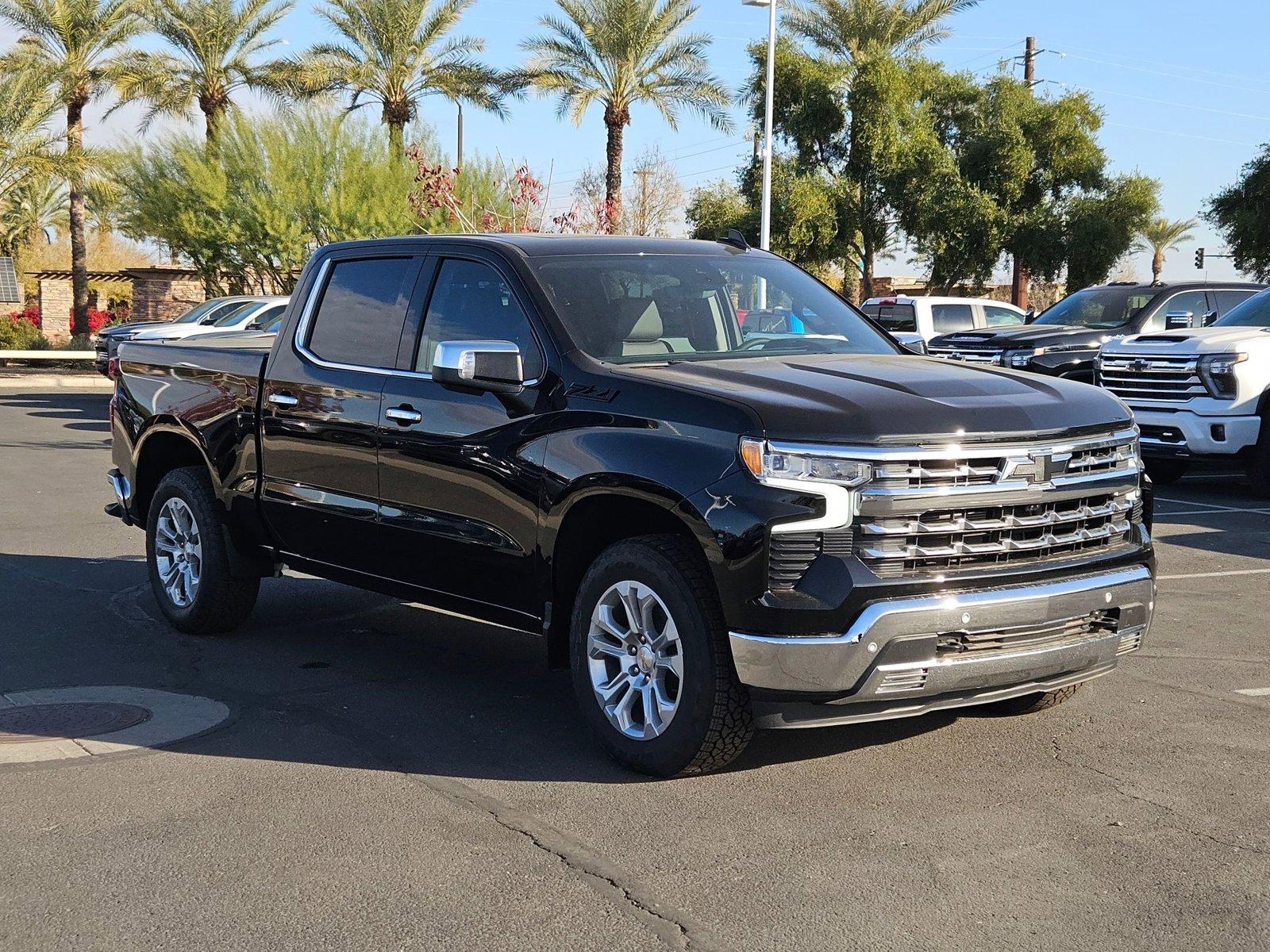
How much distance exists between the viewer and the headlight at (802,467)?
470 cm

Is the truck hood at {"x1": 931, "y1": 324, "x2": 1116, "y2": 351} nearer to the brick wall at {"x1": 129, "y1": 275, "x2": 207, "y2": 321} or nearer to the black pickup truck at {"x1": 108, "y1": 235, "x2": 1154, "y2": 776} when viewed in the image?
the black pickup truck at {"x1": 108, "y1": 235, "x2": 1154, "y2": 776}

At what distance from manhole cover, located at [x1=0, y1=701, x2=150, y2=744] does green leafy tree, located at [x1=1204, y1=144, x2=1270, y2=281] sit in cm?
3328

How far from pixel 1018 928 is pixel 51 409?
23.3m

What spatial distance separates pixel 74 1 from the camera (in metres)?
39.1

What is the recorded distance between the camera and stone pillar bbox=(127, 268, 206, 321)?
42.2 metres

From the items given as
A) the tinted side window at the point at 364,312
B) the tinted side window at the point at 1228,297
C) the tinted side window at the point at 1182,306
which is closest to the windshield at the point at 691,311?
the tinted side window at the point at 364,312

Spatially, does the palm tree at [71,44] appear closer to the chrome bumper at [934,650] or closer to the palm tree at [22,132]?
the palm tree at [22,132]

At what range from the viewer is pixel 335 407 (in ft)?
21.4

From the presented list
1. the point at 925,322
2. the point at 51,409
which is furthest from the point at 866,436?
the point at 51,409

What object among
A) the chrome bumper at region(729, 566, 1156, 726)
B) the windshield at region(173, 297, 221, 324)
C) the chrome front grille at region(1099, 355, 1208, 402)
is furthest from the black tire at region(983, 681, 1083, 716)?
the windshield at region(173, 297, 221, 324)

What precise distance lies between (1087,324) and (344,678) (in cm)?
1350

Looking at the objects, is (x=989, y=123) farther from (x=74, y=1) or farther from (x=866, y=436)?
(x=866, y=436)

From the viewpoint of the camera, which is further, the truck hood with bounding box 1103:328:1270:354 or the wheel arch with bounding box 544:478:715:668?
the truck hood with bounding box 1103:328:1270:354

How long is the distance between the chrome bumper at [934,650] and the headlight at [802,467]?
414mm
